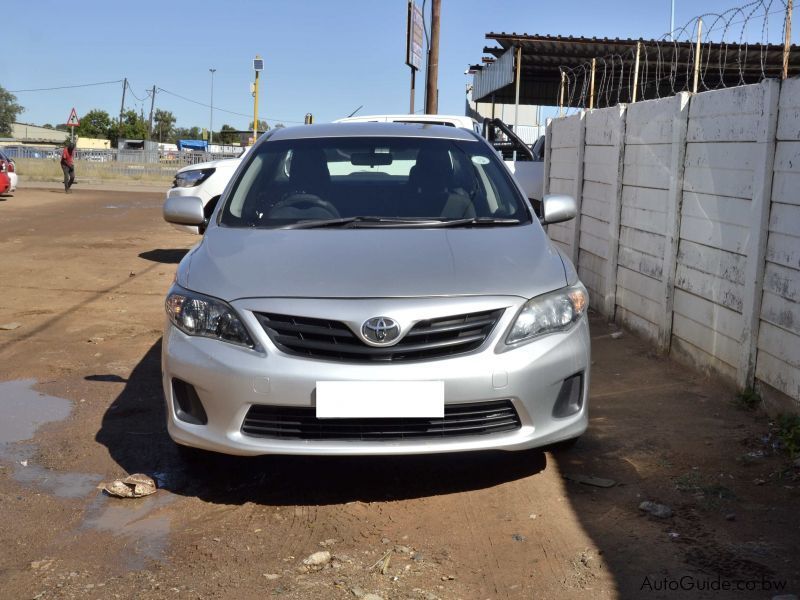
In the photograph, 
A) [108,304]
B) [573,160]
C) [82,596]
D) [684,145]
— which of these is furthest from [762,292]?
[108,304]

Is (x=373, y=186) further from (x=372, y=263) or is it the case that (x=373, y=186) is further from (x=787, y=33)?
(x=787, y=33)

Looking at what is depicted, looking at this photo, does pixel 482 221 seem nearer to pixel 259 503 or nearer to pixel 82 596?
pixel 259 503

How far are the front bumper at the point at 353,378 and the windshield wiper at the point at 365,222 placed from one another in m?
0.91

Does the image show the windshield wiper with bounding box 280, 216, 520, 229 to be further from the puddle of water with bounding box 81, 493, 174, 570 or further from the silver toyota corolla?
the puddle of water with bounding box 81, 493, 174, 570

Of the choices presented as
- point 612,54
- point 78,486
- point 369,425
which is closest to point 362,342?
point 369,425

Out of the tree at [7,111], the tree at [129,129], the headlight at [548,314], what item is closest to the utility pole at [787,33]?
the headlight at [548,314]

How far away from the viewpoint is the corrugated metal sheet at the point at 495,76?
21.0 metres

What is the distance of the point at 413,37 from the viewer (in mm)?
24203

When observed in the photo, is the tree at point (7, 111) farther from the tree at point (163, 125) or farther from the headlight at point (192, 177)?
the headlight at point (192, 177)

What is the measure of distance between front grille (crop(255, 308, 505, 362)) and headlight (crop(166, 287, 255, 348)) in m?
0.11

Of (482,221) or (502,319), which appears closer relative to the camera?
(502,319)

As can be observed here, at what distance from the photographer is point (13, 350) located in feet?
23.2

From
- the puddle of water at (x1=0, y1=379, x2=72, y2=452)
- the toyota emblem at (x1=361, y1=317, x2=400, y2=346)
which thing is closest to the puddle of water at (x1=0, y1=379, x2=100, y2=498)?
the puddle of water at (x1=0, y1=379, x2=72, y2=452)

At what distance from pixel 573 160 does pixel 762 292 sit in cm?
479
